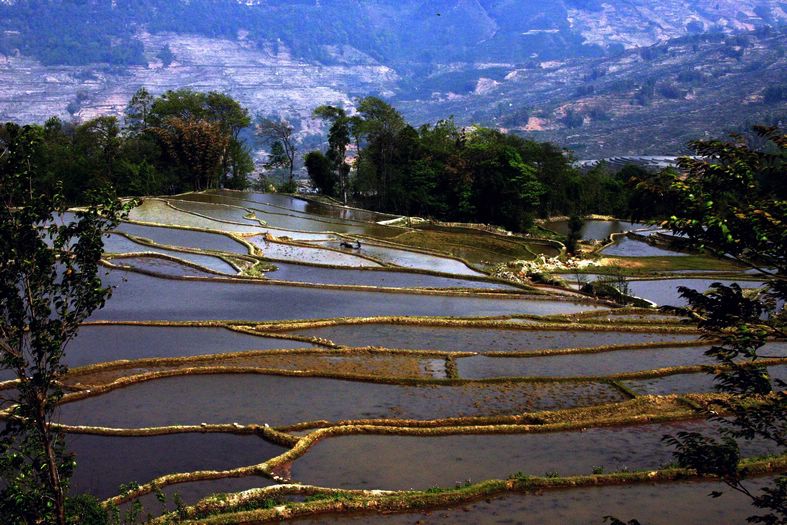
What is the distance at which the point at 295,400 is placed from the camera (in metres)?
15.8

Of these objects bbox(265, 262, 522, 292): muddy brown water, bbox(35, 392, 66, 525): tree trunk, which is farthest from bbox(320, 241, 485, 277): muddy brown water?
bbox(35, 392, 66, 525): tree trunk

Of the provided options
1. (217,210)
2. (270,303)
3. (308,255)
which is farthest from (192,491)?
(217,210)

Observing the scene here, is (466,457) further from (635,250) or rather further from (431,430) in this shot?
(635,250)

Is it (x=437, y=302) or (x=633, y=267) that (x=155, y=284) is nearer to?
(x=437, y=302)

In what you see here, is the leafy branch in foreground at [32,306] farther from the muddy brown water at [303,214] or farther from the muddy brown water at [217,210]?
the muddy brown water at [217,210]

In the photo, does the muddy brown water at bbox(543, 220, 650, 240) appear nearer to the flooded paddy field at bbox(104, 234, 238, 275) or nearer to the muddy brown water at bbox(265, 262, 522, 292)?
the muddy brown water at bbox(265, 262, 522, 292)

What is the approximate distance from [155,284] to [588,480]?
728 inches

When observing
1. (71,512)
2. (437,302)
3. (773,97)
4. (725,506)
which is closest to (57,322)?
(71,512)

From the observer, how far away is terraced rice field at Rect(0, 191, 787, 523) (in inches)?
449

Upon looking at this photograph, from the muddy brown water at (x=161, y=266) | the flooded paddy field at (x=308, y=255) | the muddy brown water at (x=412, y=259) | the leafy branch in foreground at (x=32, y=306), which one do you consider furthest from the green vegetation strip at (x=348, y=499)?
the flooded paddy field at (x=308, y=255)

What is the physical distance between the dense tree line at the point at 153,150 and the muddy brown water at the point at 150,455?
39122 mm

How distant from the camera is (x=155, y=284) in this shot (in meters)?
25.7

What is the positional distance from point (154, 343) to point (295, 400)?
5.63 metres

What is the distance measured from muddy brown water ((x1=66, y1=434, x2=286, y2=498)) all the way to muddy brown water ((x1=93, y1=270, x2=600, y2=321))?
882 centimetres
